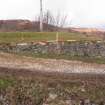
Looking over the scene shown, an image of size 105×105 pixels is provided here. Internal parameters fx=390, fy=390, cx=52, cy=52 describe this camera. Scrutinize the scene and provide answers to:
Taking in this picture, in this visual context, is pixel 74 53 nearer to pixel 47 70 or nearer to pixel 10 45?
pixel 10 45

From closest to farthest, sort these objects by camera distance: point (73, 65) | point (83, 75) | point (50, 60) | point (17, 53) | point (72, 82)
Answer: point (72, 82) → point (83, 75) → point (73, 65) → point (50, 60) → point (17, 53)

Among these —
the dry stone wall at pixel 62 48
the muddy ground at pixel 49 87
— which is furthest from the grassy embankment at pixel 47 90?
the dry stone wall at pixel 62 48

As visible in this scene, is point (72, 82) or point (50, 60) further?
point (50, 60)

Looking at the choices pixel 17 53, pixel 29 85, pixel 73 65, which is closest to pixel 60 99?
pixel 29 85

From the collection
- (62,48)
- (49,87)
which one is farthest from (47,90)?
(62,48)

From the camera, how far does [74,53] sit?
3275 centimetres

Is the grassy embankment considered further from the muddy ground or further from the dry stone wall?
the dry stone wall

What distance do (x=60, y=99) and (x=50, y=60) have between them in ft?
31.5

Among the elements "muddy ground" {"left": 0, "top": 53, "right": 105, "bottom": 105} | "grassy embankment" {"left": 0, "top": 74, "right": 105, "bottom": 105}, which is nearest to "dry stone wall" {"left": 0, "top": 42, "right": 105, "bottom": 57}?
"muddy ground" {"left": 0, "top": 53, "right": 105, "bottom": 105}

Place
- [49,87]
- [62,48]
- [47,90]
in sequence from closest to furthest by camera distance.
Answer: [47,90], [49,87], [62,48]

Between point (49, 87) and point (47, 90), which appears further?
point (49, 87)

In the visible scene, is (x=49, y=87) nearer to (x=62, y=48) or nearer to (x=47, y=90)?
(x=47, y=90)

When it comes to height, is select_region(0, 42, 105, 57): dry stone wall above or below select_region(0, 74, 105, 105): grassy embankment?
below

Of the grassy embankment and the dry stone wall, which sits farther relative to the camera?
the dry stone wall
